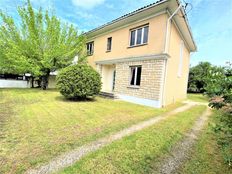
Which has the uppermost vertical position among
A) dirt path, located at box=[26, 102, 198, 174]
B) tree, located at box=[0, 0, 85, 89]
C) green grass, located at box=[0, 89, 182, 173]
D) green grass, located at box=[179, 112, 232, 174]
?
tree, located at box=[0, 0, 85, 89]

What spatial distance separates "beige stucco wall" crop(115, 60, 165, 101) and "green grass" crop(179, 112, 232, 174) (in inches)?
212

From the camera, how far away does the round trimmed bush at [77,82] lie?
370 inches

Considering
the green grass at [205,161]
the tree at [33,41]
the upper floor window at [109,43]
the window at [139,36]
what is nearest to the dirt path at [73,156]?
the green grass at [205,161]

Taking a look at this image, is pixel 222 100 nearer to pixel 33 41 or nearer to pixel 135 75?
pixel 135 75

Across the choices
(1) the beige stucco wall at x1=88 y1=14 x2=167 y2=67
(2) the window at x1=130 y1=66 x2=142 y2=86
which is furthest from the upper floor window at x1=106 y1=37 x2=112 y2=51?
(2) the window at x1=130 y1=66 x2=142 y2=86

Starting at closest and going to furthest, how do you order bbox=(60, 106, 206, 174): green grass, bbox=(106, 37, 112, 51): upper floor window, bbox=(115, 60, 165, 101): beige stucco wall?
bbox=(60, 106, 206, 174): green grass → bbox=(115, 60, 165, 101): beige stucco wall → bbox=(106, 37, 112, 51): upper floor window

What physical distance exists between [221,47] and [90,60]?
57.5 feet

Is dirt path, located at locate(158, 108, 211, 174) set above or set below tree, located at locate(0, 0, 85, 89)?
below

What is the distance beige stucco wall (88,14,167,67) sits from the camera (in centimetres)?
962

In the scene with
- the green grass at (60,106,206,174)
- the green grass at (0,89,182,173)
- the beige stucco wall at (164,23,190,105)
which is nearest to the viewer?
the green grass at (60,106,206,174)

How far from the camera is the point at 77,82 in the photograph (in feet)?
31.0

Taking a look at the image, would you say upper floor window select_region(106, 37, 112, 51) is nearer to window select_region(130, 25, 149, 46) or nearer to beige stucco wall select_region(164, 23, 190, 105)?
window select_region(130, 25, 149, 46)

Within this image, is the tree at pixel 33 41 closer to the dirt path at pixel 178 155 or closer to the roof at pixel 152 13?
the roof at pixel 152 13

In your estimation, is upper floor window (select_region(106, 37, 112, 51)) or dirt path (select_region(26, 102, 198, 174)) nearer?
dirt path (select_region(26, 102, 198, 174))
